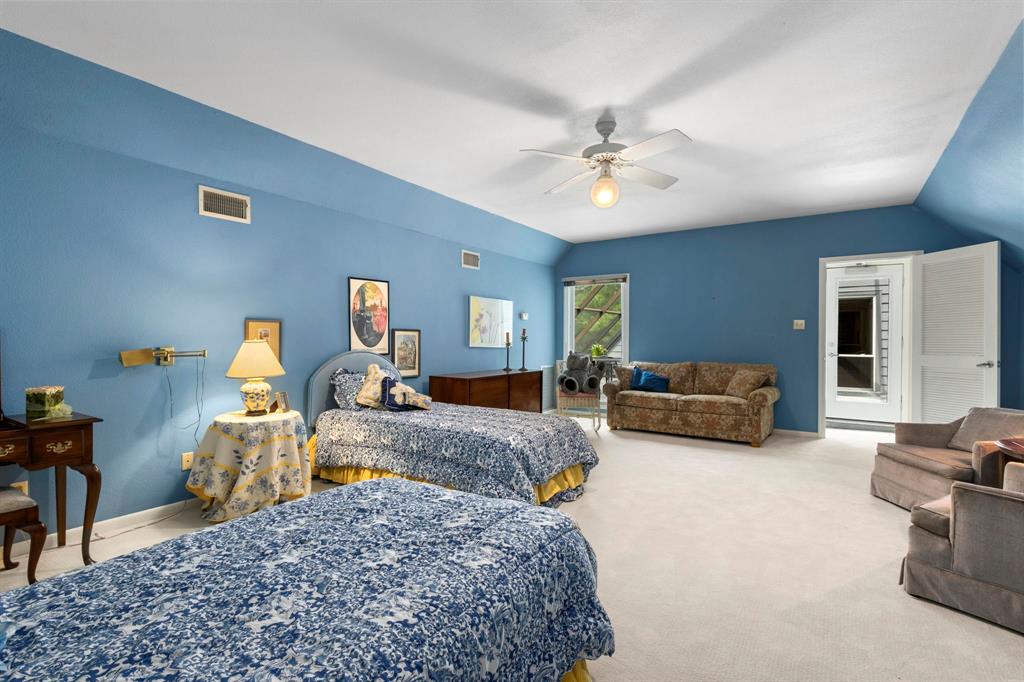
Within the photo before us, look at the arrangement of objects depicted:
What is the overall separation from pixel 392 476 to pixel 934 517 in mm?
3233

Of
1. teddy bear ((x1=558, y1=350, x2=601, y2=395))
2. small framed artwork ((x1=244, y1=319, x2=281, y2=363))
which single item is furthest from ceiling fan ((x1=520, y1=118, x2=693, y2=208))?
teddy bear ((x1=558, y1=350, x2=601, y2=395))

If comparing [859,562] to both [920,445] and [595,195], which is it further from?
[595,195]

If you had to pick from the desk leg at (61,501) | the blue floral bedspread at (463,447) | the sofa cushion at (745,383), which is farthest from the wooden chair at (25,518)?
the sofa cushion at (745,383)

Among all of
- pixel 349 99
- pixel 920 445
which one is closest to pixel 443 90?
pixel 349 99

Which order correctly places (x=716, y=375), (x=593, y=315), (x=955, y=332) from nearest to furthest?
(x=955, y=332) → (x=716, y=375) → (x=593, y=315)

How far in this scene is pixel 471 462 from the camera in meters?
3.32

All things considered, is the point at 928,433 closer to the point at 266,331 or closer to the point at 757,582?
the point at 757,582

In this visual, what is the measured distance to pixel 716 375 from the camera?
6.18 metres

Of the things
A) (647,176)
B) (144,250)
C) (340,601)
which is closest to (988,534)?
(340,601)

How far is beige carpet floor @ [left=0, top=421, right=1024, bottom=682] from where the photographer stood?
6.09ft

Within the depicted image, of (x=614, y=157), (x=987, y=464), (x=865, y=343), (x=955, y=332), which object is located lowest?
(x=987, y=464)

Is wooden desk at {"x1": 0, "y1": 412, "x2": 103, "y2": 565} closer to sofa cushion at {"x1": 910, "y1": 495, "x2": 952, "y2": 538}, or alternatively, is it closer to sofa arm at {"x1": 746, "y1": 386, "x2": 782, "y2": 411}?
sofa cushion at {"x1": 910, "y1": 495, "x2": 952, "y2": 538}

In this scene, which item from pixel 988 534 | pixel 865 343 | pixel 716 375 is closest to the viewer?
pixel 988 534

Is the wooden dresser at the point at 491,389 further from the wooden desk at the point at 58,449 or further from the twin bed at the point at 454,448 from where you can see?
the wooden desk at the point at 58,449
